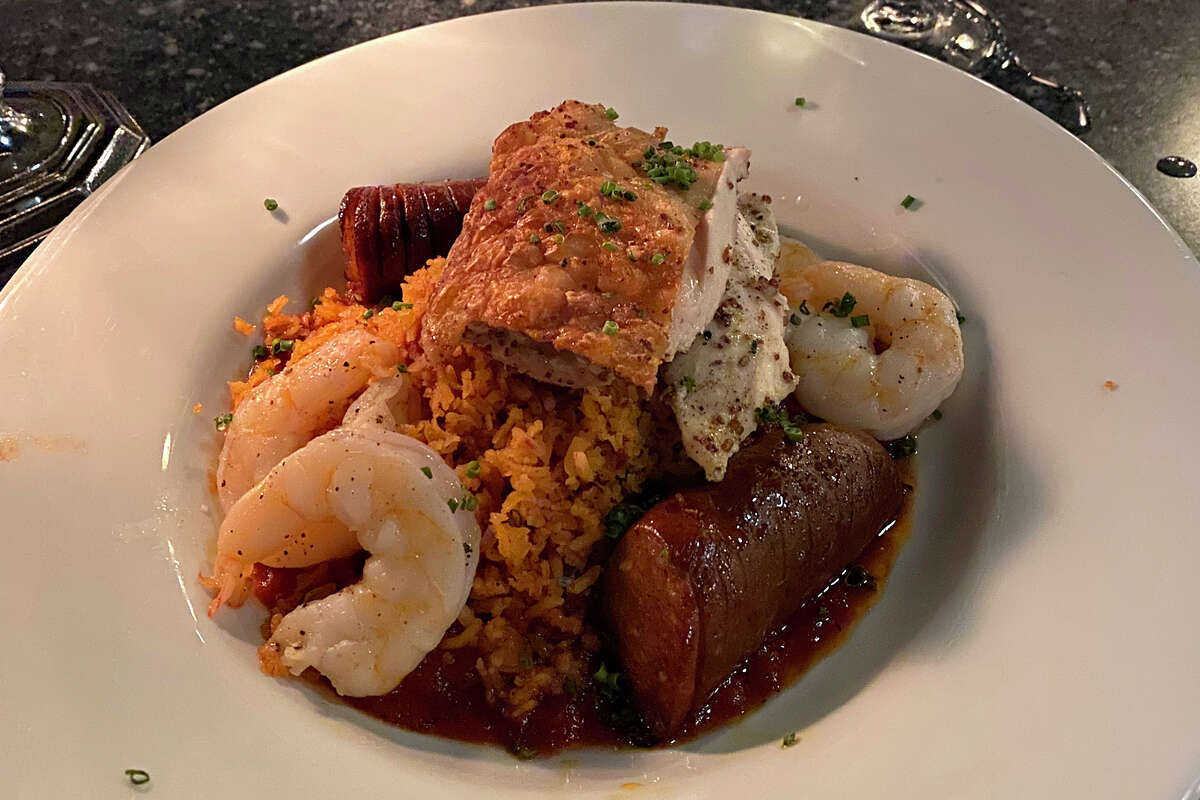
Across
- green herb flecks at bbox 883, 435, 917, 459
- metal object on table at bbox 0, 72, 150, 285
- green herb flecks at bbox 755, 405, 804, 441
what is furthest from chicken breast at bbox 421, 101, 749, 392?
metal object on table at bbox 0, 72, 150, 285

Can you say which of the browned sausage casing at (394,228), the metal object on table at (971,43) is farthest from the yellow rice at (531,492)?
the metal object on table at (971,43)

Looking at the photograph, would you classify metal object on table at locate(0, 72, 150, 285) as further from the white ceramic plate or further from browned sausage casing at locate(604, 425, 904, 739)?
browned sausage casing at locate(604, 425, 904, 739)

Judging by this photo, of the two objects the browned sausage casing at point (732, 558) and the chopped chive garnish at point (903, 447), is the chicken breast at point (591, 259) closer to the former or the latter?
the browned sausage casing at point (732, 558)

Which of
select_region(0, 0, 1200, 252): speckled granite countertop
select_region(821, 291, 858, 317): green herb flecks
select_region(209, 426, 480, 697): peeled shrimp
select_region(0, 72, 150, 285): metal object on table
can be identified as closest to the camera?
select_region(209, 426, 480, 697): peeled shrimp

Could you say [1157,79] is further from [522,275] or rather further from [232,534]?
[232,534]

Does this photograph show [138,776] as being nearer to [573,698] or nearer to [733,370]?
[573,698]

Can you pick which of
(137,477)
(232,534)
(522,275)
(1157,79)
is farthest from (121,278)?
(1157,79)
